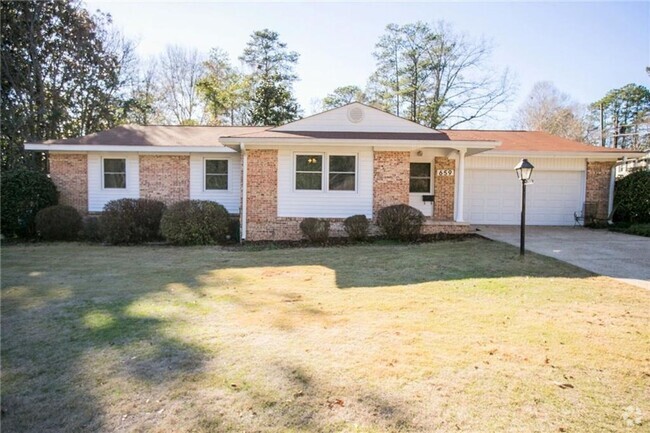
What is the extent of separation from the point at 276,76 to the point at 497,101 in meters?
15.3

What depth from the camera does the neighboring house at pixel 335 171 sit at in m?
11.7

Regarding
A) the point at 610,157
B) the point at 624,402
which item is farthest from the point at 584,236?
the point at 624,402

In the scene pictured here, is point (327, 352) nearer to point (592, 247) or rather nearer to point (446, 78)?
point (592, 247)

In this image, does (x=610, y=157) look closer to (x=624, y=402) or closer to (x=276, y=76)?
(x=624, y=402)

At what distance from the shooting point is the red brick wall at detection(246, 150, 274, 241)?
1171cm

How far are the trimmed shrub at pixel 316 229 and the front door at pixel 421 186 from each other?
388 cm

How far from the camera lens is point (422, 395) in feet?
9.68

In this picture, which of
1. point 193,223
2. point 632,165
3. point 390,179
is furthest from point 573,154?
point 193,223

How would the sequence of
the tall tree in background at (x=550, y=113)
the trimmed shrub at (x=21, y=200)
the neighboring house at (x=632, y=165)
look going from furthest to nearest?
Answer: the tall tree in background at (x=550, y=113) < the neighboring house at (x=632, y=165) < the trimmed shrub at (x=21, y=200)

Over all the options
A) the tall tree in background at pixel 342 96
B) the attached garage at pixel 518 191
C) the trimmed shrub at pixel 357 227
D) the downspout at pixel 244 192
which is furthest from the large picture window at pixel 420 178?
the tall tree in background at pixel 342 96

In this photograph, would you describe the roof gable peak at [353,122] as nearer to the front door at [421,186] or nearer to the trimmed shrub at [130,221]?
the front door at [421,186]

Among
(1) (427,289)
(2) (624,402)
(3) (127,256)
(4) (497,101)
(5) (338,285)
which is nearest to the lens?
(2) (624,402)

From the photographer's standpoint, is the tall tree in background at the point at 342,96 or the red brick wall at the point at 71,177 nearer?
the red brick wall at the point at 71,177

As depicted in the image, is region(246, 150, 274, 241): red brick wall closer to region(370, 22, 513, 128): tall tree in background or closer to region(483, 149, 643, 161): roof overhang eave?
region(483, 149, 643, 161): roof overhang eave
